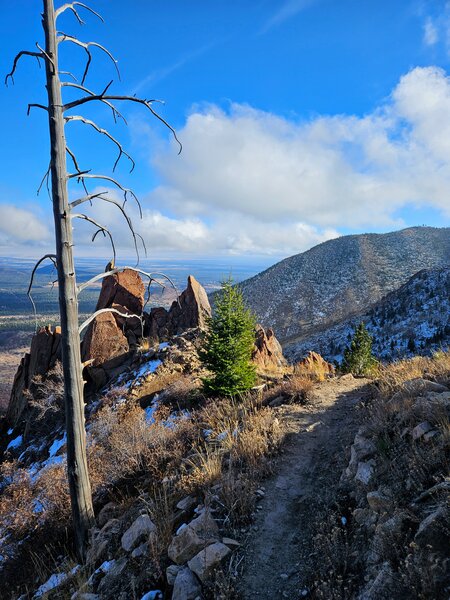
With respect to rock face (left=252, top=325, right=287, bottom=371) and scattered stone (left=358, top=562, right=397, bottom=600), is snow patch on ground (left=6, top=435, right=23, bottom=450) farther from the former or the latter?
scattered stone (left=358, top=562, right=397, bottom=600)

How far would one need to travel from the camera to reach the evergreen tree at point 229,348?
37.3ft

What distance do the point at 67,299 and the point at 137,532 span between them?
362cm

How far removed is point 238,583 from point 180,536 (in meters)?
0.89

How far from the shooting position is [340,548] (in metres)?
3.61

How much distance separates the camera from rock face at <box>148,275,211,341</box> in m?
21.0

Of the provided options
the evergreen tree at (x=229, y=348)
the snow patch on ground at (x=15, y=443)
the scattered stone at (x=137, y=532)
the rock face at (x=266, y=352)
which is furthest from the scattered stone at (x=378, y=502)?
the snow patch on ground at (x=15, y=443)

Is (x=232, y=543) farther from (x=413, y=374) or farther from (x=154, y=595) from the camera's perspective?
(x=413, y=374)

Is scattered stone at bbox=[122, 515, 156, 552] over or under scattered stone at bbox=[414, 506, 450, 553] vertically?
under

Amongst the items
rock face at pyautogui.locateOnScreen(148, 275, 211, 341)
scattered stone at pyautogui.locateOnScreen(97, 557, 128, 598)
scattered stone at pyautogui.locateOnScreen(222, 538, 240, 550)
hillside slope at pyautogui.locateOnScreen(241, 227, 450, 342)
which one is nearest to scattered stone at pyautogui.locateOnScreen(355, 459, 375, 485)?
scattered stone at pyautogui.locateOnScreen(222, 538, 240, 550)

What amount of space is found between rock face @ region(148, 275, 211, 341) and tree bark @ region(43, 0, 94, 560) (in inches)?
571

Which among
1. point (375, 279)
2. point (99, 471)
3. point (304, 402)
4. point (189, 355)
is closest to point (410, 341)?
point (189, 355)

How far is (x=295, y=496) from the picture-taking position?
5.28m

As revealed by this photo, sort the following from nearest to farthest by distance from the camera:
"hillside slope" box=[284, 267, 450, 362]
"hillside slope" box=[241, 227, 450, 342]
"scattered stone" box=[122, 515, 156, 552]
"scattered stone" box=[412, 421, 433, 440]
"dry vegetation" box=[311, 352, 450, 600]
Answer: "dry vegetation" box=[311, 352, 450, 600], "scattered stone" box=[412, 421, 433, 440], "scattered stone" box=[122, 515, 156, 552], "hillside slope" box=[284, 267, 450, 362], "hillside slope" box=[241, 227, 450, 342]

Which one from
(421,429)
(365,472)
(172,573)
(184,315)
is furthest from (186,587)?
(184,315)
